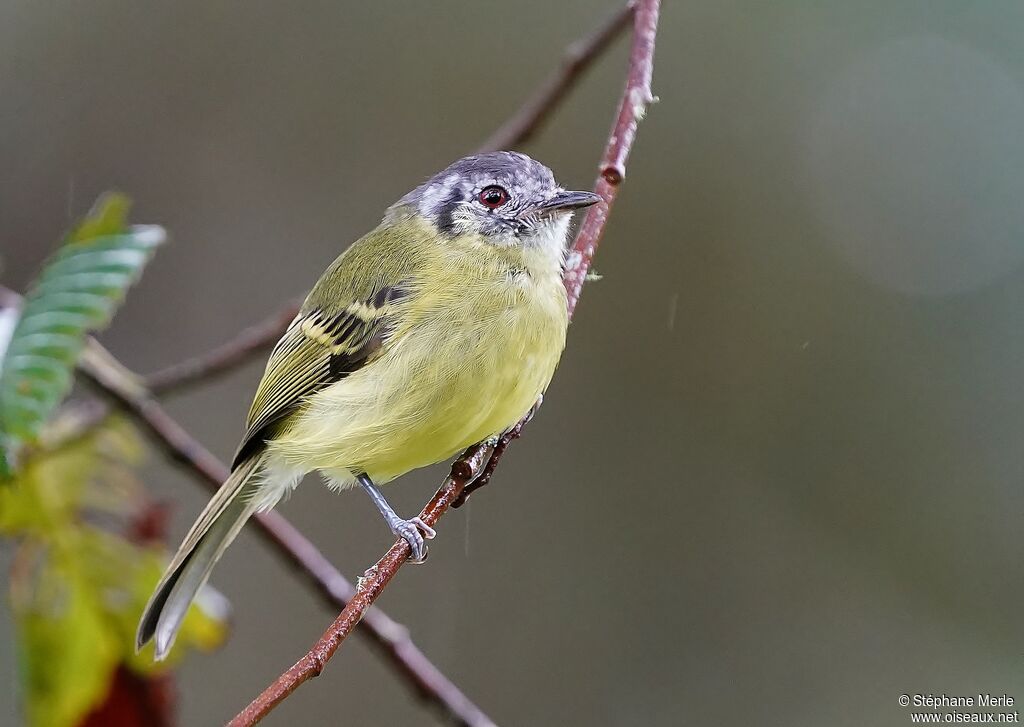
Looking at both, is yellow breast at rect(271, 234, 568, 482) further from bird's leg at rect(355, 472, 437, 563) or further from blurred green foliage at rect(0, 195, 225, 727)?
blurred green foliage at rect(0, 195, 225, 727)

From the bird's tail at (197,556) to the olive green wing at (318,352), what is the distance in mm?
134

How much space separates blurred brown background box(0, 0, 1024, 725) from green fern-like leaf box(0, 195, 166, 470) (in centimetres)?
341

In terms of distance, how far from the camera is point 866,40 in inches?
259

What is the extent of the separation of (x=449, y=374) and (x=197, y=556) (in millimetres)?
873

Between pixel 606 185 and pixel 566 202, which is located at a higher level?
pixel 566 202

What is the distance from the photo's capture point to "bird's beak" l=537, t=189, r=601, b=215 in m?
3.27

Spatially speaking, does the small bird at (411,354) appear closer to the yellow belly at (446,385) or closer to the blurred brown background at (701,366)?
the yellow belly at (446,385)

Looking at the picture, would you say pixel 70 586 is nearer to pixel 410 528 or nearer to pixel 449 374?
pixel 410 528

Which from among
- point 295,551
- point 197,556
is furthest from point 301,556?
point 197,556

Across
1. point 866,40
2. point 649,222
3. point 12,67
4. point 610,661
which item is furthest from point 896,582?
point 12,67

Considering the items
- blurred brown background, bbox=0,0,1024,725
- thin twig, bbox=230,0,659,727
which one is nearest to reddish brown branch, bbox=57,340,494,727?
thin twig, bbox=230,0,659,727

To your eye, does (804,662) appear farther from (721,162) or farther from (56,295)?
(56,295)

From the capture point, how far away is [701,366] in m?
6.34

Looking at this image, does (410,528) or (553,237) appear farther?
(553,237)
